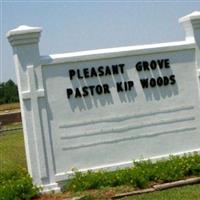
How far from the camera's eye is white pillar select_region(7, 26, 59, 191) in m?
10.5

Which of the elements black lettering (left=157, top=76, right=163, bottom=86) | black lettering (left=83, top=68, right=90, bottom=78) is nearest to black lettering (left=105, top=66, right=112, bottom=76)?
black lettering (left=83, top=68, right=90, bottom=78)

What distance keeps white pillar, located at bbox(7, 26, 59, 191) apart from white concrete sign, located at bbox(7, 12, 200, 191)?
0.02 meters

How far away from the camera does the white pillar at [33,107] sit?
1052cm

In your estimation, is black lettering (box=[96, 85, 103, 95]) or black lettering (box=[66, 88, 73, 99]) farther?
black lettering (box=[96, 85, 103, 95])

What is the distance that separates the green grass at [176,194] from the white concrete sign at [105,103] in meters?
1.72

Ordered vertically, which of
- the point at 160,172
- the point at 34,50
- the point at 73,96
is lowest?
the point at 160,172

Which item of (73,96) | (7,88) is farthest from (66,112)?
(7,88)

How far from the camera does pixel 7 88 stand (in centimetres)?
8031

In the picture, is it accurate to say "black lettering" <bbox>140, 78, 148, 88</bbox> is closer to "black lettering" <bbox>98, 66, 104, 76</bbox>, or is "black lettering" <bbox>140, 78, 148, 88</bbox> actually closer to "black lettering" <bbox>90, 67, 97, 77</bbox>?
"black lettering" <bbox>98, 66, 104, 76</bbox>

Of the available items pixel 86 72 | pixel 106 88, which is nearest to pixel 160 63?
pixel 106 88

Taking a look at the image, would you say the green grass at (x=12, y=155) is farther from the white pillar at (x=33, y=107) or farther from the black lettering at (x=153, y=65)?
the black lettering at (x=153, y=65)

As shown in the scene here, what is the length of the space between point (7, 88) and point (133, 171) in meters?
71.3

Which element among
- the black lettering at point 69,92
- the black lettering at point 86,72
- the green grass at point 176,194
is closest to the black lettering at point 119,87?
the black lettering at point 86,72

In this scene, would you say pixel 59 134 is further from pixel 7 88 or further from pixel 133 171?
pixel 7 88
